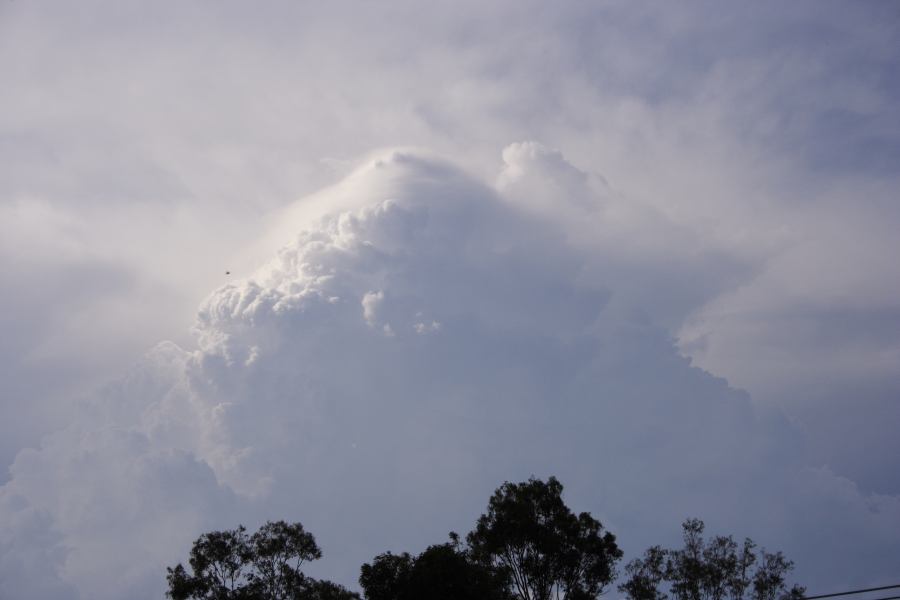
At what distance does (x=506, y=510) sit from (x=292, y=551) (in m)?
21.8

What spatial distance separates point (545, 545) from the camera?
6406cm

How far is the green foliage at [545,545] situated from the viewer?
64.2m

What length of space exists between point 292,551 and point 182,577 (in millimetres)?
10205

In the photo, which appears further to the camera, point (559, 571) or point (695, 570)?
point (695, 570)

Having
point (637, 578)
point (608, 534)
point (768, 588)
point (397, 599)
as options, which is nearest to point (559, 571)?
point (608, 534)

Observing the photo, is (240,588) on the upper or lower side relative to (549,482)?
lower

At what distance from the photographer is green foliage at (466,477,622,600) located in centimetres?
6425

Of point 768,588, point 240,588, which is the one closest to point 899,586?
point 768,588

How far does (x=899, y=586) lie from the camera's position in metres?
24.1

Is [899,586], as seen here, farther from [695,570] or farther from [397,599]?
[695,570]

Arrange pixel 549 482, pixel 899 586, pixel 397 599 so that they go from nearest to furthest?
pixel 899 586 < pixel 397 599 < pixel 549 482

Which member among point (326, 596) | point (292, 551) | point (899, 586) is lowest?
point (899, 586)

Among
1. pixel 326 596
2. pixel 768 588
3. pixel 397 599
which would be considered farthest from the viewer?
pixel 768 588

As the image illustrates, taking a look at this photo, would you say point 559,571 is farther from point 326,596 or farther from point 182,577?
point 182,577
